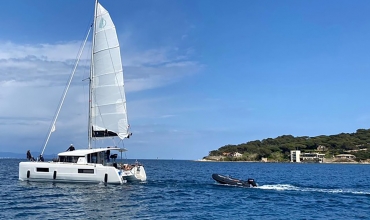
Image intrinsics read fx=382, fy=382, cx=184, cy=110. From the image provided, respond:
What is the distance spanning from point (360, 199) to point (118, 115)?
27.0 m

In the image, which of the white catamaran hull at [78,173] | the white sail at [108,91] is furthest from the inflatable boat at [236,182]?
the white sail at [108,91]

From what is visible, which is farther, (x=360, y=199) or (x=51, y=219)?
(x=360, y=199)

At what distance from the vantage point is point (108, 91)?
144 feet

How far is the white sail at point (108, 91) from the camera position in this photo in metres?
44.1

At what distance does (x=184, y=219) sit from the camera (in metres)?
24.3

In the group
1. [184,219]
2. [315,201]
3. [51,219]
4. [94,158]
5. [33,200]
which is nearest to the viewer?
[51,219]

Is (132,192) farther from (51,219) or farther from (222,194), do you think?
(51,219)

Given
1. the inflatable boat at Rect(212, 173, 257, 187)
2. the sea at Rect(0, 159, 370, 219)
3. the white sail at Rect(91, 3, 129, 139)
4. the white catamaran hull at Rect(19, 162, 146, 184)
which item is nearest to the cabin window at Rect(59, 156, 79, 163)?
the white catamaran hull at Rect(19, 162, 146, 184)

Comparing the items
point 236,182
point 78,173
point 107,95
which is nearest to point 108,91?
point 107,95

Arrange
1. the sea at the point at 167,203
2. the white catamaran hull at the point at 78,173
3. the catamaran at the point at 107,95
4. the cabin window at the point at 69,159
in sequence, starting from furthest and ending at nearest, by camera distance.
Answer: the catamaran at the point at 107,95 < the cabin window at the point at 69,159 < the white catamaran hull at the point at 78,173 < the sea at the point at 167,203

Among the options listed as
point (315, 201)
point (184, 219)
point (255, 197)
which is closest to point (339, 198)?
point (315, 201)

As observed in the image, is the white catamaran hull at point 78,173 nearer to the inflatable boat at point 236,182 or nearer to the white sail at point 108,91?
the white sail at point 108,91

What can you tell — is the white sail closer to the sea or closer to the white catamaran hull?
the white catamaran hull

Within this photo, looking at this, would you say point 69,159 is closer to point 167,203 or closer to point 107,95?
point 107,95
